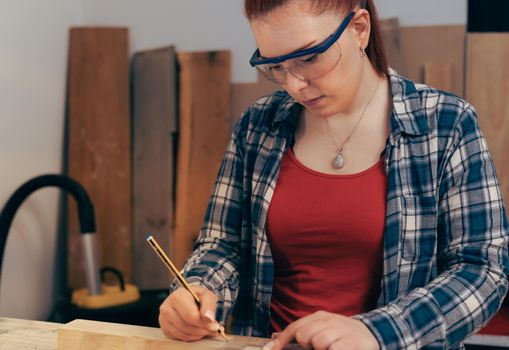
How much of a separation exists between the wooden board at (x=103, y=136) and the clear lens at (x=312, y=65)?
189 centimetres

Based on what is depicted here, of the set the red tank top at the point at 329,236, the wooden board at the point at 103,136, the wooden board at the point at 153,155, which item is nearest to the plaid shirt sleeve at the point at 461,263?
the red tank top at the point at 329,236

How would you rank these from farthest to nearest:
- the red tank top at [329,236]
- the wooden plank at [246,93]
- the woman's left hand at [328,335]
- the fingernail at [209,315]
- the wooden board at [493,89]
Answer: the wooden plank at [246,93] → the wooden board at [493,89] → the red tank top at [329,236] → the fingernail at [209,315] → the woman's left hand at [328,335]

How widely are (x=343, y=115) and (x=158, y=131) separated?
171 cm

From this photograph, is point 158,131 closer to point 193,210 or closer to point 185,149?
point 185,149

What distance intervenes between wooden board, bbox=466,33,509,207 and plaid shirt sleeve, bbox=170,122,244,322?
157 cm

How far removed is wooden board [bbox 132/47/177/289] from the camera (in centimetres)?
299

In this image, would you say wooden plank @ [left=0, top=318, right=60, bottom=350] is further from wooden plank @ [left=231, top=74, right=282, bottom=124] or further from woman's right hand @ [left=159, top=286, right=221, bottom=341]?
wooden plank @ [left=231, top=74, right=282, bottom=124]

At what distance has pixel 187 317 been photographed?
3.61 feet

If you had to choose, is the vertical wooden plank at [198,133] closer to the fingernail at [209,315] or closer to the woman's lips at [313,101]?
the woman's lips at [313,101]

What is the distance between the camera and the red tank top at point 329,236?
131 centimetres

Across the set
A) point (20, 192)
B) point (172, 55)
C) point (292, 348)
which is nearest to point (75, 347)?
point (292, 348)

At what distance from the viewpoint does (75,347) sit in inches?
45.1

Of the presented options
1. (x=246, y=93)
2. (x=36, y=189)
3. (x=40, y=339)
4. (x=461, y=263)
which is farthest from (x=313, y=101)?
(x=246, y=93)

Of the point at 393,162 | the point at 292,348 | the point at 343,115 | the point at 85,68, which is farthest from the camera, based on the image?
the point at 85,68
